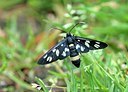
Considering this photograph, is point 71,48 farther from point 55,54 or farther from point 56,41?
point 56,41

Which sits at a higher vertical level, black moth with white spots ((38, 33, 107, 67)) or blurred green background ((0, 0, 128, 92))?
black moth with white spots ((38, 33, 107, 67))

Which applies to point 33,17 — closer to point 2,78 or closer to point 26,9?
point 26,9

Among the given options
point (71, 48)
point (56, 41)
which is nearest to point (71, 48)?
point (71, 48)

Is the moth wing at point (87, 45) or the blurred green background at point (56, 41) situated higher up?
the moth wing at point (87, 45)
